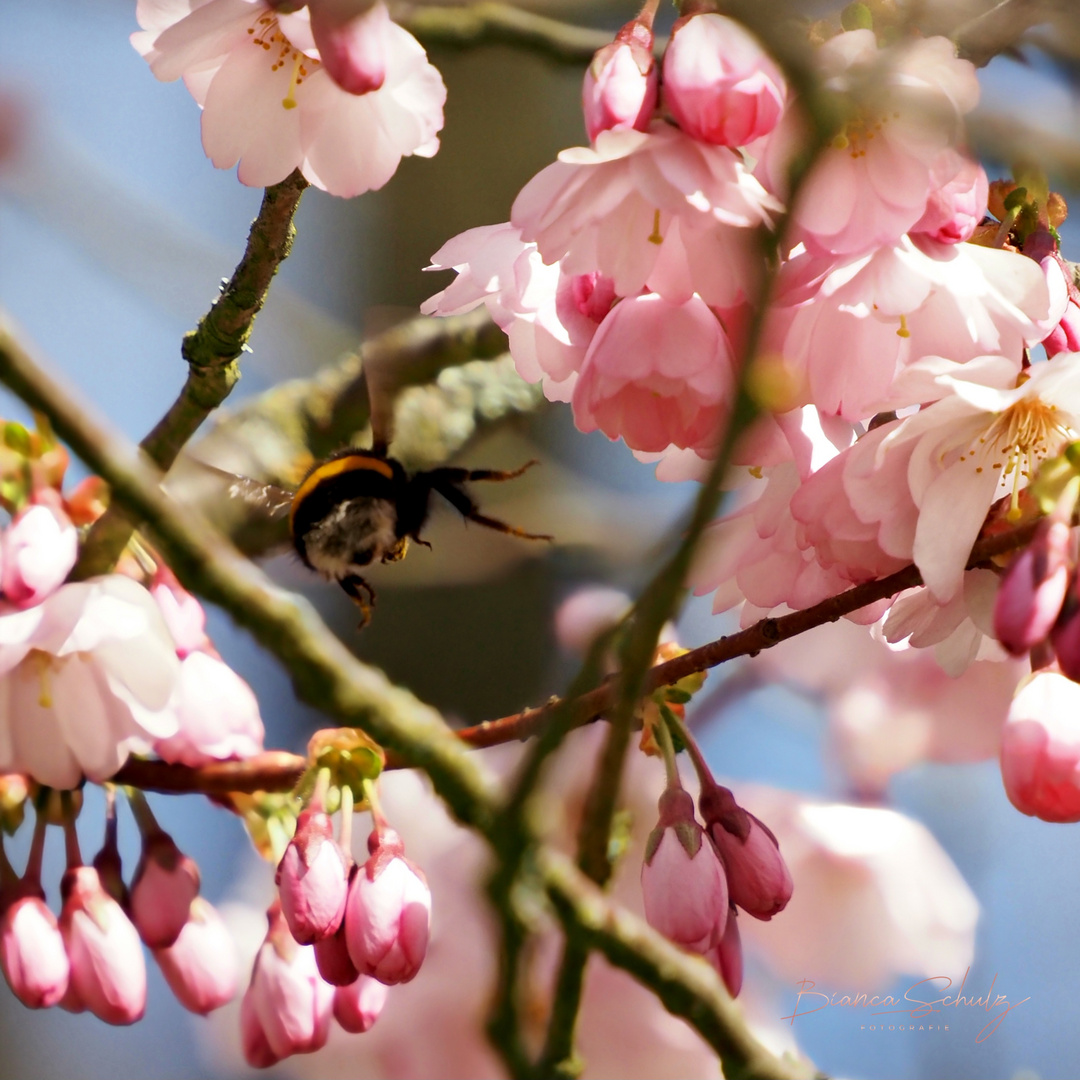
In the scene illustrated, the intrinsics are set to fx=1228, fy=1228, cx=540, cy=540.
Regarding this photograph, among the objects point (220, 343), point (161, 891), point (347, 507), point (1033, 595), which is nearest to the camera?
point (1033, 595)

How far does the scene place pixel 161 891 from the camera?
123 centimetres

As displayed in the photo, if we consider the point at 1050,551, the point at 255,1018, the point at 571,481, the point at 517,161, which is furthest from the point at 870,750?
the point at 517,161

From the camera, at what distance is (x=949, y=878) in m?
1.25

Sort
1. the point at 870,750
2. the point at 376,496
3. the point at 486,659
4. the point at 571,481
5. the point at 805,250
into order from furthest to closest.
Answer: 1. the point at 486,659
2. the point at 571,481
3. the point at 870,750
4. the point at 376,496
5. the point at 805,250

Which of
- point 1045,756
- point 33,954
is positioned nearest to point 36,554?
point 33,954

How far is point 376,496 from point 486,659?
2.76 feet

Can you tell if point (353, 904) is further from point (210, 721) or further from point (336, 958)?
point (210, 721)

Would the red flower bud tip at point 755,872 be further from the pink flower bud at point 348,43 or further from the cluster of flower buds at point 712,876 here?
the pink flower bud at point 348,43

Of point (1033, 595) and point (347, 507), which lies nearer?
point (1033, 595)

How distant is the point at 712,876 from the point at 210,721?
0.51m

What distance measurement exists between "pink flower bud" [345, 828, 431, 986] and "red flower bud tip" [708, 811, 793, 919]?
233 mm

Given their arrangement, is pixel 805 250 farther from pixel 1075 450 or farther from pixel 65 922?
pixel 65 922

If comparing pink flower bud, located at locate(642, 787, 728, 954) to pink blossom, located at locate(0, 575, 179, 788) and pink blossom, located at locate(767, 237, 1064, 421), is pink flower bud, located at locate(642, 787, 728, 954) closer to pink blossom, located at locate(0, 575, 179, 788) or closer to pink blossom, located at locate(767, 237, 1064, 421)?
pink blossom, located at locate(767, 237, 1064, 421)

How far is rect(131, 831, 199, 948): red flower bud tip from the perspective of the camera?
122 centimetres
